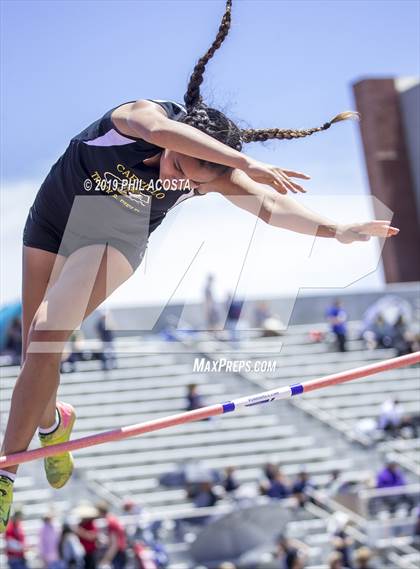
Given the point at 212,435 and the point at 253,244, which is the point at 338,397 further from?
the point at 253,244

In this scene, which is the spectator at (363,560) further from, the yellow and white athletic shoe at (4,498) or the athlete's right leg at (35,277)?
the yellow and white athletic shoe at (4,498)

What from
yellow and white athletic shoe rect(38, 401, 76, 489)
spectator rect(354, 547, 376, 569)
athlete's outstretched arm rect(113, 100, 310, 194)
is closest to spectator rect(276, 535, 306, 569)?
spectator rect(354, 547, 376, 569)

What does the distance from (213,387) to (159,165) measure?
34.6ft

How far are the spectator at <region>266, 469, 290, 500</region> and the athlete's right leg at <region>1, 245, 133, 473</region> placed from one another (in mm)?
7209

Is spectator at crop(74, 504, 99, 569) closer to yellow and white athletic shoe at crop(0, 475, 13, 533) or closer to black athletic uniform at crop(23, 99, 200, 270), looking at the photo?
yellow and white athletic shoe at crop(0, 475, 13, 533)

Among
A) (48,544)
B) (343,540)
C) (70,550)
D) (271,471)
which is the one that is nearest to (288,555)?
(343,540)

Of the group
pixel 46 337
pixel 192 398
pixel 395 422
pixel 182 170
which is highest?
pixel 182 170

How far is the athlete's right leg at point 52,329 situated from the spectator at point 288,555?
6.04m

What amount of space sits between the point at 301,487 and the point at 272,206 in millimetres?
7516

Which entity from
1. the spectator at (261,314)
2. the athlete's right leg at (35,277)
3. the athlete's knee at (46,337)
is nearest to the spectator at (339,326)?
the spectator at (261,314)

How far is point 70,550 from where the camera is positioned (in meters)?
9.45

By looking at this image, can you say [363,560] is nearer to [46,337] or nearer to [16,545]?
[16,545]

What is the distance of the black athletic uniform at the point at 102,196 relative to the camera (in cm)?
397

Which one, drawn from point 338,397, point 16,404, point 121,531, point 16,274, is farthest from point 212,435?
point 16,404
